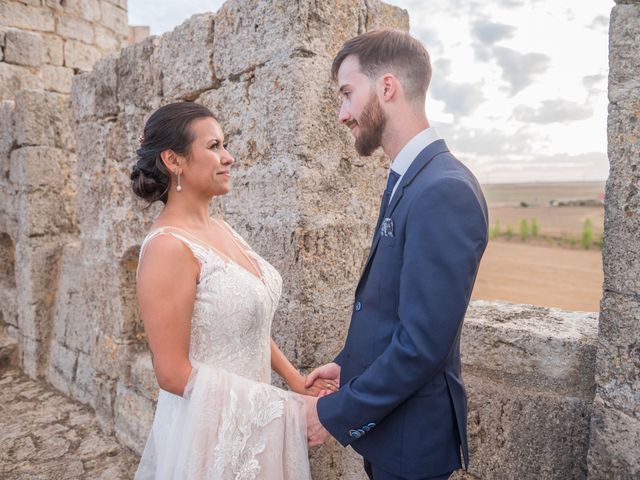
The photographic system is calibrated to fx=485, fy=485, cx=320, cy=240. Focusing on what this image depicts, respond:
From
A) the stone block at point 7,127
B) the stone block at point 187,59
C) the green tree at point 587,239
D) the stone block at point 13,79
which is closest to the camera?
the stone block at point 187,59

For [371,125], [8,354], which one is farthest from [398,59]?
[8,354]

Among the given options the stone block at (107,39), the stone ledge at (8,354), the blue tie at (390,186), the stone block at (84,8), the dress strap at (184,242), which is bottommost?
the stone ledge at (8,354)

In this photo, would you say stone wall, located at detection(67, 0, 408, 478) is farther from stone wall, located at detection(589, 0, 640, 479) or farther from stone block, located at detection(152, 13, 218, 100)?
stone wall, located at detection(589, 0, 640, 479)

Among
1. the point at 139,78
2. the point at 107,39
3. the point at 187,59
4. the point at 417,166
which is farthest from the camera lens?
the point at 107,39

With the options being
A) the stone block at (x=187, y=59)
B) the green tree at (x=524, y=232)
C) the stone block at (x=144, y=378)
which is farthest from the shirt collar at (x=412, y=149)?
the green tree at (x=524, y=232)

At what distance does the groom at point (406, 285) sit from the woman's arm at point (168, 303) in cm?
48

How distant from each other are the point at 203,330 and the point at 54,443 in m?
2.60

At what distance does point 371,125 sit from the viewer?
5.05 ft

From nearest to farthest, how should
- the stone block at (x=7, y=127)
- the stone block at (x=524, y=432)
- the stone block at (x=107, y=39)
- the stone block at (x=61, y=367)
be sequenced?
1. the stone block at (x=524, y=432)
2. the stone block at (x=61, y=367)
3. the stone block at (x=7, y=127)
4. the stone block at (x=107, y=39)

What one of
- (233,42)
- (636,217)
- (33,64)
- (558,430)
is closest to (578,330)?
(558,430)

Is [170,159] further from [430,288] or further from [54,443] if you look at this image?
A: [54,443]

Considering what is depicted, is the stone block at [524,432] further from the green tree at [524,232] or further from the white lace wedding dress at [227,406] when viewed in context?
the green tree at [524,232]

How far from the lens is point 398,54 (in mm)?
1490

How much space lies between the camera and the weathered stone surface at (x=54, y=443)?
3.14 metres
